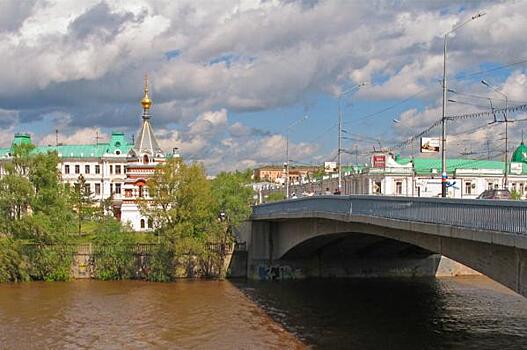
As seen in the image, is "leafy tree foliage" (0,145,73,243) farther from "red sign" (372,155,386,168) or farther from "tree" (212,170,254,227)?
"red sign" (372,155,386,168)

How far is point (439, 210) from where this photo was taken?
27.7 metres

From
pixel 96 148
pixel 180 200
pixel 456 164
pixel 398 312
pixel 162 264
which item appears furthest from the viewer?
pixel 96 148

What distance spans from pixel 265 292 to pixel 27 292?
56.9 ft

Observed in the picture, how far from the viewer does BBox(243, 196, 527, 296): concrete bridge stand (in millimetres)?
23203

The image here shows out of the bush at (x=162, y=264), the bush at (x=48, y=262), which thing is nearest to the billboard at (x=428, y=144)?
the bush at (x=162, y=264)

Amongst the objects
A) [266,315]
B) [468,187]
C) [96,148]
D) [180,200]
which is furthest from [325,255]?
[96,148]

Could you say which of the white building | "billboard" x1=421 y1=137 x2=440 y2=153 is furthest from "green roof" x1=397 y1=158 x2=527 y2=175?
"billboard" x1=421 y1=137 x2=440 y2=153

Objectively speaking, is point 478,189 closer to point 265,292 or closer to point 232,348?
point 265,292

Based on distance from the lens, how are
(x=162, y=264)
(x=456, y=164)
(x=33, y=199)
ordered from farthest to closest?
(x=456, y=164) → (x=33, y=199) → (x=162, y=264)

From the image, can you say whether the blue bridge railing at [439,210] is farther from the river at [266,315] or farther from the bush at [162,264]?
the bush at [162,264]

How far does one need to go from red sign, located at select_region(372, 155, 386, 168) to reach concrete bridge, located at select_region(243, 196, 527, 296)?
29535mm

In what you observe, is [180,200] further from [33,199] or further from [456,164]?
[456,164]

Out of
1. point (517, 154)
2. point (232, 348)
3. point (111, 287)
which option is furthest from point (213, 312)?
point (517, 154)

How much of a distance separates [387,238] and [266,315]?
9.40 meters
